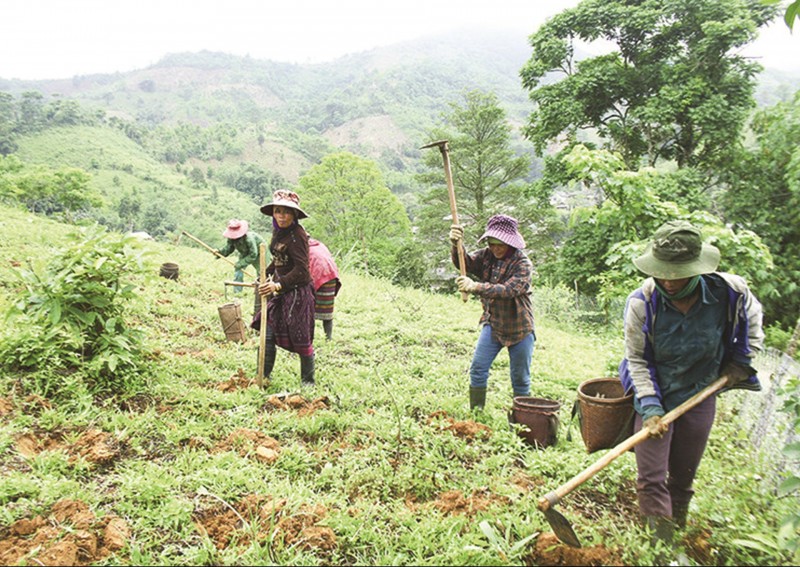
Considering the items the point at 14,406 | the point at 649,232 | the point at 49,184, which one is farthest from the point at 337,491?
the point at 49,184

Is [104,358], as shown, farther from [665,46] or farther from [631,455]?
[665,46]

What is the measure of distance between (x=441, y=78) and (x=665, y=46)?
193700mm

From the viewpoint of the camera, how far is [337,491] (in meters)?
3.00

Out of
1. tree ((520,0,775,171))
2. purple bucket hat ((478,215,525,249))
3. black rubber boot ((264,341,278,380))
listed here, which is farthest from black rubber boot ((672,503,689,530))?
tree ((520,0,775,171))

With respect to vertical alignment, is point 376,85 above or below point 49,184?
above

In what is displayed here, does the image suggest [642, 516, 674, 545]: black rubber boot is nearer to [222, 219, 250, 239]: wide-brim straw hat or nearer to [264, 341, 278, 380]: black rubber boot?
[264, 341, 278, 380]: black rubber boot

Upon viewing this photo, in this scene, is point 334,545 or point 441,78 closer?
point 334,545

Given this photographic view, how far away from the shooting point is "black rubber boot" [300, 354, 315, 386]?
473 cm

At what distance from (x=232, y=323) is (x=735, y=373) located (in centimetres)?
543

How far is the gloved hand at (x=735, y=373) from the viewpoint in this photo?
8.02 feet

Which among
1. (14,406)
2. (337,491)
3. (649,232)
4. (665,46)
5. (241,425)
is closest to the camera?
(337,491)

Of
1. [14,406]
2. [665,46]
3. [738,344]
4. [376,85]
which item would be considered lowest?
[14,406]

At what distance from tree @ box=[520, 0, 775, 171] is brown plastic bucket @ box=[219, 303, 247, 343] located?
35.4ft

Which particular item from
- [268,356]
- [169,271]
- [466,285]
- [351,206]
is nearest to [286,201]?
[268,356]
